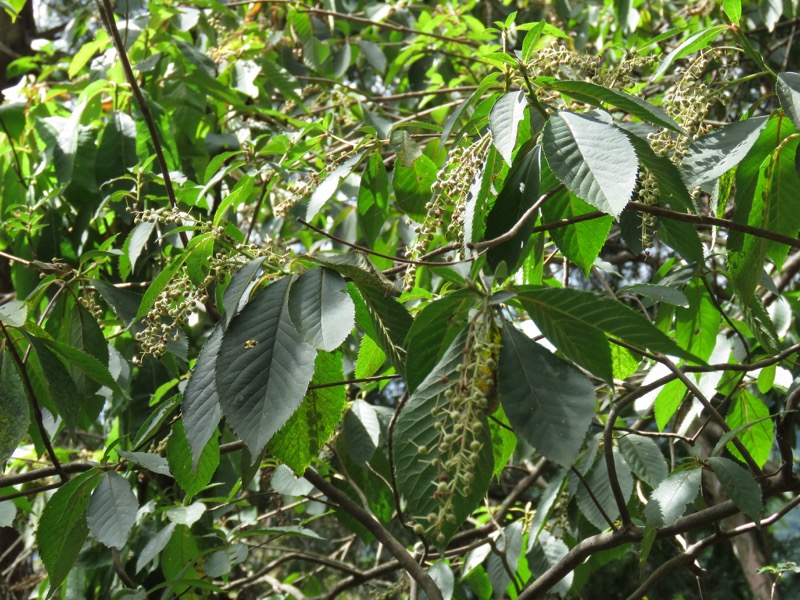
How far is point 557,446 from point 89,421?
1.05 metres

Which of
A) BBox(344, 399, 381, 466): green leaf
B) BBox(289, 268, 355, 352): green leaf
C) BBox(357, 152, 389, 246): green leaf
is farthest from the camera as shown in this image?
BBox(344, 399, 381, 466): green leaf

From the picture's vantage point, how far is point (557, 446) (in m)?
0.63

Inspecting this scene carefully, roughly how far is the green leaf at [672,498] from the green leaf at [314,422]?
385mm

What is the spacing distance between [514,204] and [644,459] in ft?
2.44

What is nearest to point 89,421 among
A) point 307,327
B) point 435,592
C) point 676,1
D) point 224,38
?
point 435,592

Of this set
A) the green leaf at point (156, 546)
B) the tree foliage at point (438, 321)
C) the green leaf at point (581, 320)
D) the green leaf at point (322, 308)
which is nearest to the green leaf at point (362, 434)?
the tree foliage at point (438, 321)

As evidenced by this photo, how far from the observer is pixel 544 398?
0.66 metres

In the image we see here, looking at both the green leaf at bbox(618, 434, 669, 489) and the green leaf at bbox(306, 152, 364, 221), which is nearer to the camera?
the green leaf at bbox(306, 152, 364, 221)

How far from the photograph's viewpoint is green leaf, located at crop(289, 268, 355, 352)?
0.76 m

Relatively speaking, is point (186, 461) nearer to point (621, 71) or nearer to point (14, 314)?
point (14, 314)

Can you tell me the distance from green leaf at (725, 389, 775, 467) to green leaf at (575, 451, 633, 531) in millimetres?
173

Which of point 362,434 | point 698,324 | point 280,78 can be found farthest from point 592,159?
point 280,78

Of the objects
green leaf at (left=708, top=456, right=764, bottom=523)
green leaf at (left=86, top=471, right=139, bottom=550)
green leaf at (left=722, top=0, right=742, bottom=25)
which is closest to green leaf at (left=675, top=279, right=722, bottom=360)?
green leaf at (left=708, top=456, right=764, bottom=523)

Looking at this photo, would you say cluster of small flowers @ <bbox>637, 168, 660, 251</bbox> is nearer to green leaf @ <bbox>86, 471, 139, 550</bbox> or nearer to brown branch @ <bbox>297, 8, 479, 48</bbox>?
green leaf @ <bbox>86, 471, 139, 550</bbox>
